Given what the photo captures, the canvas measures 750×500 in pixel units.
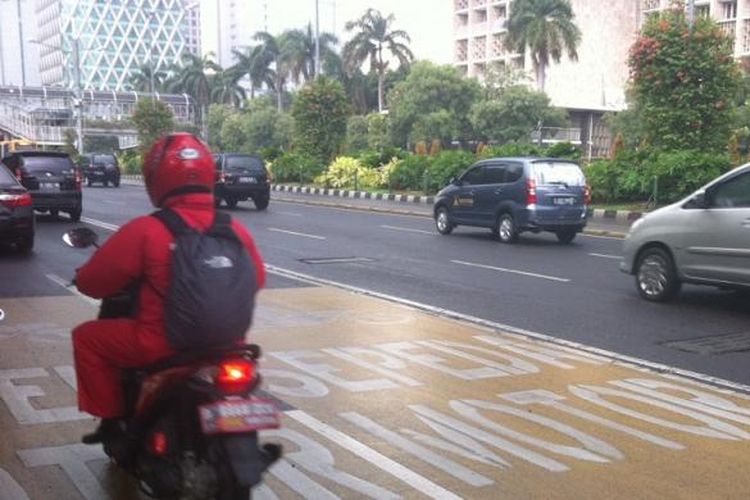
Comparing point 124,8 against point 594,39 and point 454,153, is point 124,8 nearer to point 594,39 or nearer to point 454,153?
point 594,39

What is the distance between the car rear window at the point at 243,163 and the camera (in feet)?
88.4

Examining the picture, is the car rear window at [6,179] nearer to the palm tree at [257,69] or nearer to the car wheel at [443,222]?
the car wheel at [443,222]

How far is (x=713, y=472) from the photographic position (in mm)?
4613

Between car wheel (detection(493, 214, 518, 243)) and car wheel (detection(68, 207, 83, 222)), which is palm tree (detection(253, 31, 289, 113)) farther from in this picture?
car wheel (detection(493, 214, 518, 243))

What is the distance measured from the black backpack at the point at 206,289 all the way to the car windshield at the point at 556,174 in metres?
13.5

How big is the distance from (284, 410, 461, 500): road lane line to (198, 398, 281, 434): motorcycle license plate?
1.21 m

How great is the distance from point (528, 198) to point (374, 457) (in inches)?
479

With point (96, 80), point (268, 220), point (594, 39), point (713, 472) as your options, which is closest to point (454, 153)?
point (268, 220)

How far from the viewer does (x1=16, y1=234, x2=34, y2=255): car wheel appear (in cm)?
1365

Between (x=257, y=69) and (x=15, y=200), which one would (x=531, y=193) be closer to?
(x=15, y=200)

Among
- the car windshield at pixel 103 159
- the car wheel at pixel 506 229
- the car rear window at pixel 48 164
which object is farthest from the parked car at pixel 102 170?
the car wheel at pixel 506 229

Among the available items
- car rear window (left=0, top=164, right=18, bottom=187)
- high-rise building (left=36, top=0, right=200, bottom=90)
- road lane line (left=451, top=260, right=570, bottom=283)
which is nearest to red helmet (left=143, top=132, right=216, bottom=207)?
road lane line (left=451, top=260, right=570, bottom=283)

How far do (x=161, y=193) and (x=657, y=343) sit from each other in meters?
5.51

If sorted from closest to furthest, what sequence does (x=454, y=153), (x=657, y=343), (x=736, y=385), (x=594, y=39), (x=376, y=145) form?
(x=736, y=385) → (x=657, y=343) → (x=454, y=153) → (x=376, y=145) → (x=594, y=39)
